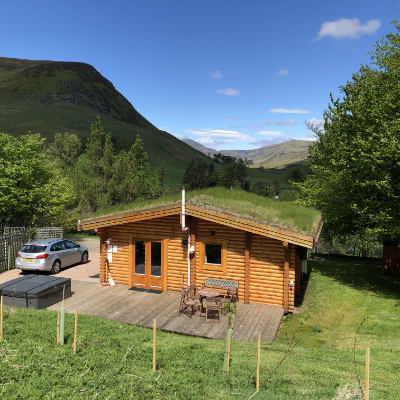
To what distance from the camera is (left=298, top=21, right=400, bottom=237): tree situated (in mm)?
13797

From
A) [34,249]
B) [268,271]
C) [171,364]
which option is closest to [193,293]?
[268,271]

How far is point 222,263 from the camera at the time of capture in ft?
39.4

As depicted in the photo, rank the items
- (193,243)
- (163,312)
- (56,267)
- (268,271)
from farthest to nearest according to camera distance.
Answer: (56,267)
(193,243)
(268,271)
(163,312)

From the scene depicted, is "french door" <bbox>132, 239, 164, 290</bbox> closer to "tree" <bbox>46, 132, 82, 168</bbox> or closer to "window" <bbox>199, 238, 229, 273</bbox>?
"window" <bbox>199, 238, 229, 273</bbox>

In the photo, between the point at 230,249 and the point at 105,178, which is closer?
the point at 230,249

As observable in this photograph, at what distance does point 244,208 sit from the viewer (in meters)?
12.7

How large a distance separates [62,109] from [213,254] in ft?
514

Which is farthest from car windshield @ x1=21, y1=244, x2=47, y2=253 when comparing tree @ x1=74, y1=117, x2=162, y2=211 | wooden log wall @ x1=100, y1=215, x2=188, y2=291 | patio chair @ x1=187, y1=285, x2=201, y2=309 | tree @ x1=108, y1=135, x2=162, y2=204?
tree @ x1=108, y1=135, x2=162, y2=204

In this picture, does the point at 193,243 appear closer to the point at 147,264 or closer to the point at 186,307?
the point at 147,264

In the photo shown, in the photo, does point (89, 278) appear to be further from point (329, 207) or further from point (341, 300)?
point (329, 207)

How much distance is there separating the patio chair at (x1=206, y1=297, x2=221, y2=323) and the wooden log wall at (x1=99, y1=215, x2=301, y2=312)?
64.2 inches

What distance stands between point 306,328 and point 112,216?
802cm

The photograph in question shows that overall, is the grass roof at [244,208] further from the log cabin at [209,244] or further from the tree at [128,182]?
the tree at [128,182]

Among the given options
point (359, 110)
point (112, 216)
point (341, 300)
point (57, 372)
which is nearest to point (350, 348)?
point (341, 300)
